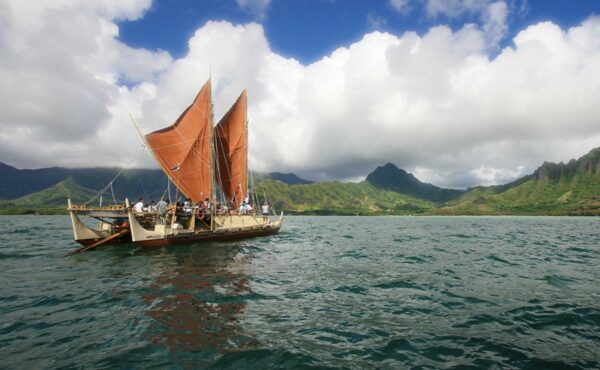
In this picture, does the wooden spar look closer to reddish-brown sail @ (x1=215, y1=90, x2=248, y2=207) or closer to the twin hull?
the twin hull

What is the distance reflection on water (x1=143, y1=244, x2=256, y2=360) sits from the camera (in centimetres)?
946

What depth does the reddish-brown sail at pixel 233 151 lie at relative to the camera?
49.0 meters

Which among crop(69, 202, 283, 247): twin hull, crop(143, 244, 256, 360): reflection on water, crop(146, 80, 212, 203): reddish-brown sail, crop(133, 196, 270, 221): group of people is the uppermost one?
crop(146, 80, 212, 203): reddish-brown sail

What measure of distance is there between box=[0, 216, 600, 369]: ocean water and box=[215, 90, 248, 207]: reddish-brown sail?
91.4ft

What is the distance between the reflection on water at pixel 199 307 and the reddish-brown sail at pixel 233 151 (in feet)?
87.5

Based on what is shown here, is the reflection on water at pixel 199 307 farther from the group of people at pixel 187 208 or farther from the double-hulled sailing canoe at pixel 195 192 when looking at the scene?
the group of people at pixel 187 208

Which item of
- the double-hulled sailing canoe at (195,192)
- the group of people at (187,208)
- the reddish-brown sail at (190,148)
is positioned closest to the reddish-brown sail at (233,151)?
the double-hulled sailing canoe at (195,192)

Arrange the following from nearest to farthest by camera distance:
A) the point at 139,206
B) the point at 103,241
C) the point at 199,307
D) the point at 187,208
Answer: the point at 199,307 → the point at 103,241 → the point at 139,206 → the point at 187,208

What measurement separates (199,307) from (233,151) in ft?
127

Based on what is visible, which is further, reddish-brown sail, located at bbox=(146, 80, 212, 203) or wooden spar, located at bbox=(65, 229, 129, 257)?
reddish-brown sail, located at bbox=(146, 80, 212, 203)

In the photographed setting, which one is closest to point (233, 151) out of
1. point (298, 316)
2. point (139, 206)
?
point (139, 206)

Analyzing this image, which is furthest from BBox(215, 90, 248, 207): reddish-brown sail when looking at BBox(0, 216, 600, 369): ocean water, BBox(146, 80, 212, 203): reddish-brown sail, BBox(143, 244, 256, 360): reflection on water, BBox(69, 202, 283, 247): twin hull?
BBox(0, 216, 600, 369): ocean water

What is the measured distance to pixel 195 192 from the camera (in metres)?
42.3

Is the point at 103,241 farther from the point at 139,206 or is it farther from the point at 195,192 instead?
the point at 195,192
